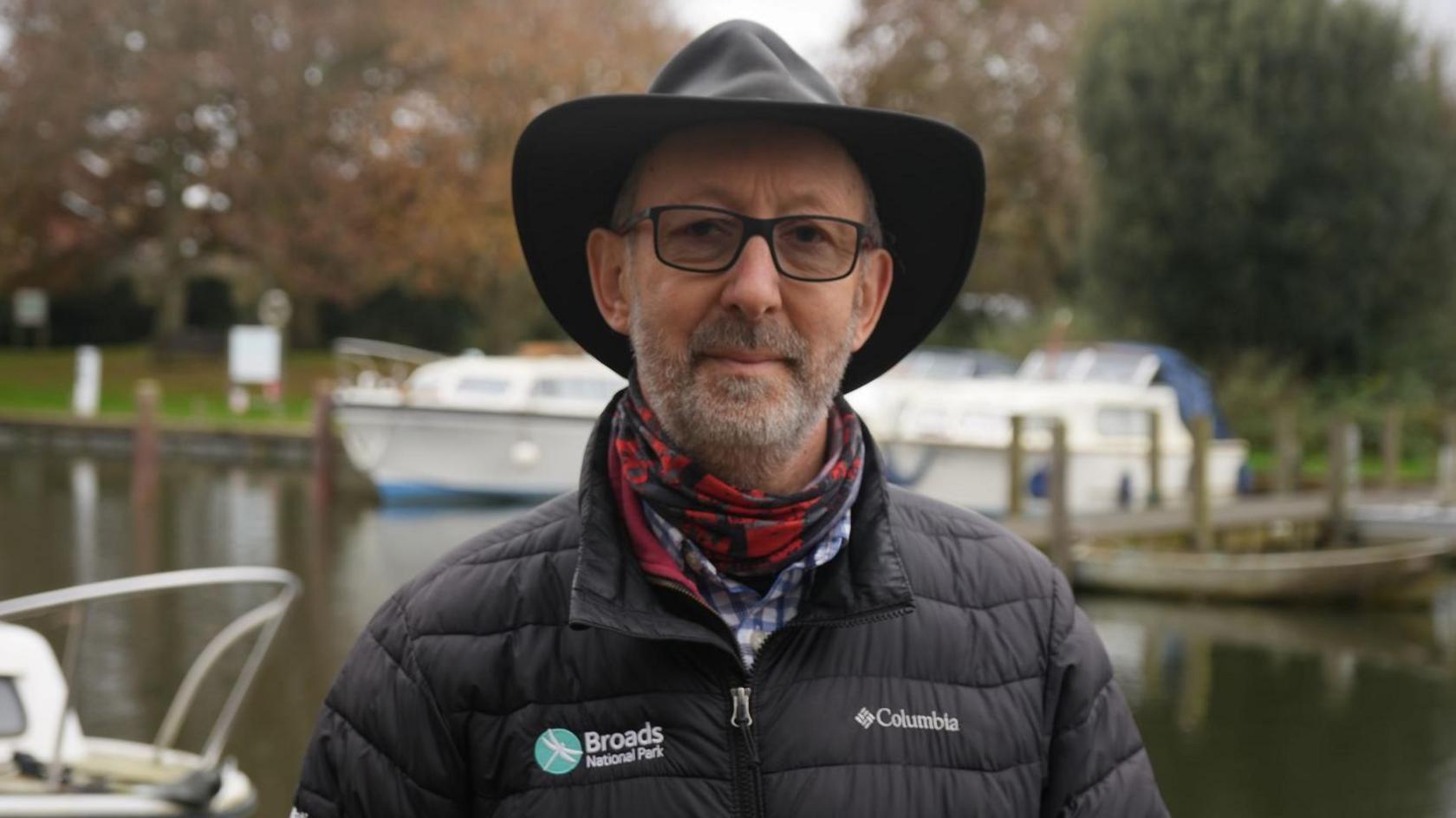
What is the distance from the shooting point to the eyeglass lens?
1.97m

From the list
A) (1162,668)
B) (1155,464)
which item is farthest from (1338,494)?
Answer: (1162,668)

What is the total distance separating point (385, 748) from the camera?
1.93 metres

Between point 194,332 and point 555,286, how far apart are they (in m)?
41.4

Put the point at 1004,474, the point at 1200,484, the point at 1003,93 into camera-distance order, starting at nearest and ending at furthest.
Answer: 1. the point at 1200,484
2. the point at 1004,474
3. the point at 1003,93

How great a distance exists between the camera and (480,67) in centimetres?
3447

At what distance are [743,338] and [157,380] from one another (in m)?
38.4

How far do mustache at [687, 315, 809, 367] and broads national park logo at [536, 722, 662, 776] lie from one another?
0.45 metres

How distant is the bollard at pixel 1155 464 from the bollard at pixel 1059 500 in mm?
2859

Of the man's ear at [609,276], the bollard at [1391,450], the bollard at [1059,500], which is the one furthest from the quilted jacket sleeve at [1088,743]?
the bollard at [1391,450]

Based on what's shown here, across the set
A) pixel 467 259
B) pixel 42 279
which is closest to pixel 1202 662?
pixel 467 259

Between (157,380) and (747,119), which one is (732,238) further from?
(157,380)

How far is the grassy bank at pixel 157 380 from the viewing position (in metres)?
32.8

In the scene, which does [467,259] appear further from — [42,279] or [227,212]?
[42,279]

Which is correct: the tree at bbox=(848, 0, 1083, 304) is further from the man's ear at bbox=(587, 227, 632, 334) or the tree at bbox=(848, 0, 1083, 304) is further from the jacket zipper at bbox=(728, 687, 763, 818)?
the jacket zipper at bbox=(728, 687, 763, 818)
